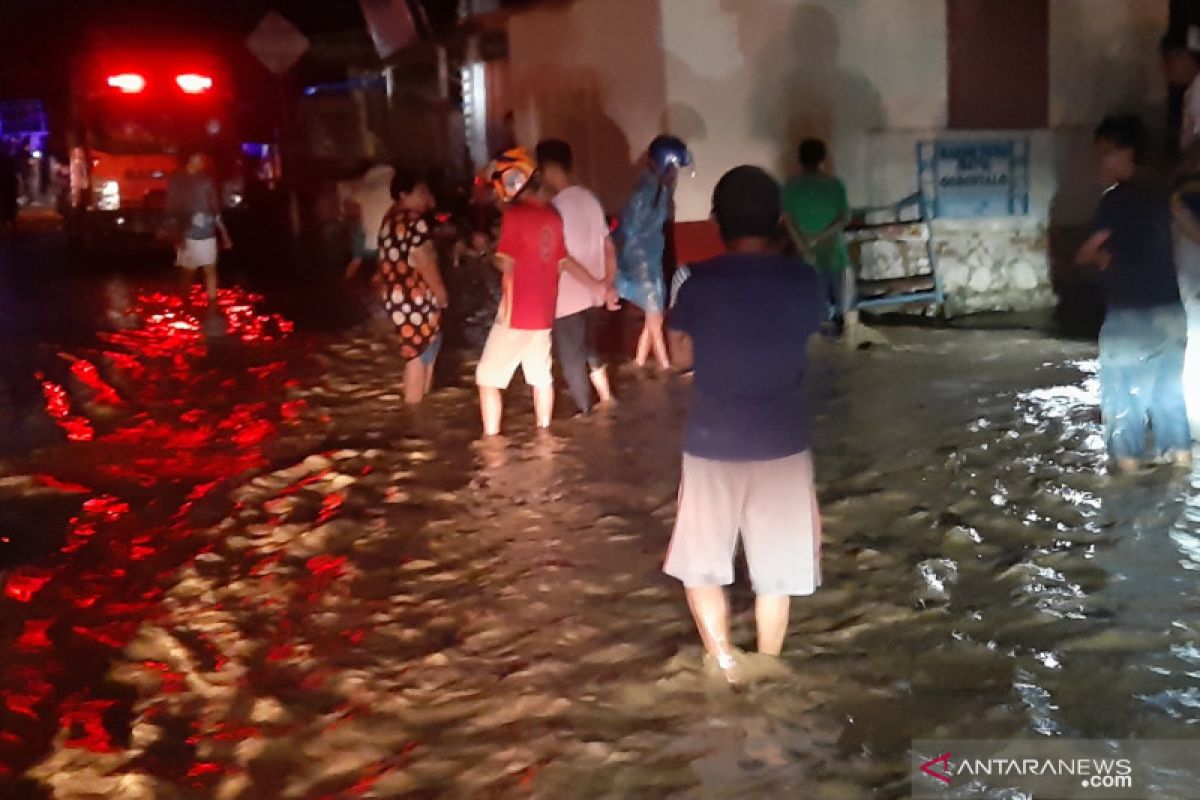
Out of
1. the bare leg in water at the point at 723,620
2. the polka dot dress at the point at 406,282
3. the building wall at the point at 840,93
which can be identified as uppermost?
the building wall at the point at 840,93

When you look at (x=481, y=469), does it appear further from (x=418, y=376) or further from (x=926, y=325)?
(x=926, y=325)

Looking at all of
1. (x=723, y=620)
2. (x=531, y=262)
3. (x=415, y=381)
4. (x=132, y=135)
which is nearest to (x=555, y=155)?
(x=531, y=262)

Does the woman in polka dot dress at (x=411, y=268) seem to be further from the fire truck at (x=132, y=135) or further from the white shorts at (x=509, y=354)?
the fire truck at (x=132, y=135)

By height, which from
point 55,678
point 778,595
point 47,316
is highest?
point 47,316

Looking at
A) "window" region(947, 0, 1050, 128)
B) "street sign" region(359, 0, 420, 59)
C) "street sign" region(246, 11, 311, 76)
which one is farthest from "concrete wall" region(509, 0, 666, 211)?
"street sign" region(246, 11, 311, 76)

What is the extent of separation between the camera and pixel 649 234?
8758mm

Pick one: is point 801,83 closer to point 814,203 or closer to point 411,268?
point 814,203

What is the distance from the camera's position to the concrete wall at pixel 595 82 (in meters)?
11.0

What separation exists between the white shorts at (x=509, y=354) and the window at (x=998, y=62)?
6501 mm

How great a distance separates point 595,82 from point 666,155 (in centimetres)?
402

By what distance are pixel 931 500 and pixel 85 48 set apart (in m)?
18.6

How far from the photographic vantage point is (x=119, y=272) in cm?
1864

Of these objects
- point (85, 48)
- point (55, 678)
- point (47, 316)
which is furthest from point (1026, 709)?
point (85, 48)

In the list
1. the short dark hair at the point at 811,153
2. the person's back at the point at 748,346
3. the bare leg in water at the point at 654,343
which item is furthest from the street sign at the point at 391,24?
the person's back at the point at 748,346
